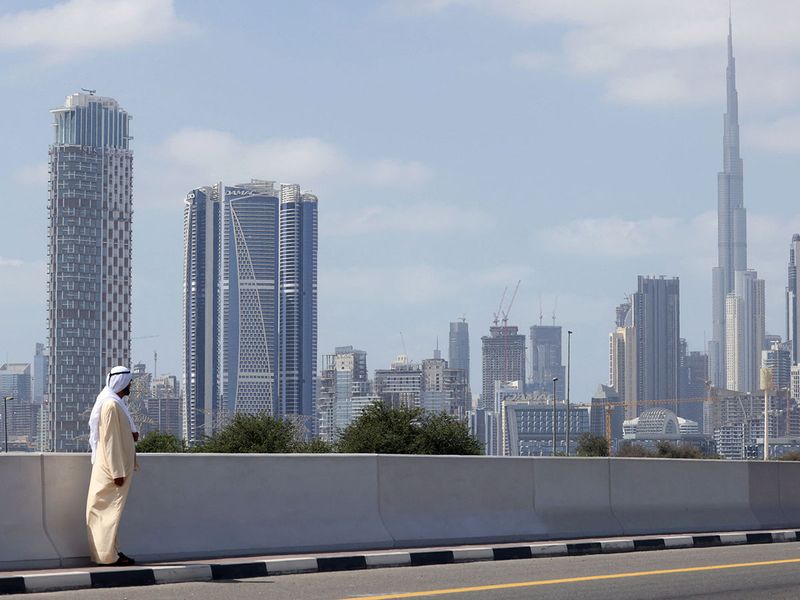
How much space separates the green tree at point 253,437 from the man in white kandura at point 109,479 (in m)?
69.0

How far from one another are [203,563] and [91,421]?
64.9 inches

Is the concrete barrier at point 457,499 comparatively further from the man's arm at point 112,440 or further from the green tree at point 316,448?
the green tree at point 316,448

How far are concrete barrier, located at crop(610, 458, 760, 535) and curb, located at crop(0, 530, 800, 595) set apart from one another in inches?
23.1

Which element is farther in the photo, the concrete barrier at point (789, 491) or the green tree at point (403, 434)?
the green tree at point (403, 434)

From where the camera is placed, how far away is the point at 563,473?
1691 cm

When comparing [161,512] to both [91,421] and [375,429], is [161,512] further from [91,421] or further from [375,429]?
[375,429]

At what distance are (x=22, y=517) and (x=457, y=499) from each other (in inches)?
207

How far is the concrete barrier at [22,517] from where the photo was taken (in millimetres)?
12117

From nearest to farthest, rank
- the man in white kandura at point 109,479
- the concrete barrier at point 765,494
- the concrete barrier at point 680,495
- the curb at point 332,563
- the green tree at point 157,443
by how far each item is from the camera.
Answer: the curb at point 332,563 < the man in white kandura at point 109,479 < the concrete barrier at point 680,495 < the concrete barrier at point 765,494 < the green tree at point 157,443

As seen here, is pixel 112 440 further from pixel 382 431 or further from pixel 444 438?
pixel 444 438

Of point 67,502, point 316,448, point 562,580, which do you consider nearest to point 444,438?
point 316,448

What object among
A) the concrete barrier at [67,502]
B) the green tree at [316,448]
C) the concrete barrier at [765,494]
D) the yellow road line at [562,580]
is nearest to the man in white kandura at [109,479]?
the concrete barrier at [67,502]

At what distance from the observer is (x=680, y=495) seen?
724 inches

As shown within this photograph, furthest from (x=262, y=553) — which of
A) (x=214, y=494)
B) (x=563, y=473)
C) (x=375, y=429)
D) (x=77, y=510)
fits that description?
(x=375, y=429)
